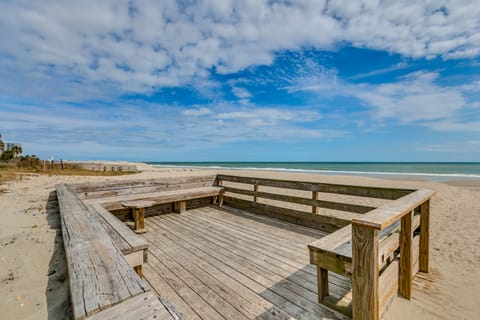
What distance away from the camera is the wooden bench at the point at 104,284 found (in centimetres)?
88

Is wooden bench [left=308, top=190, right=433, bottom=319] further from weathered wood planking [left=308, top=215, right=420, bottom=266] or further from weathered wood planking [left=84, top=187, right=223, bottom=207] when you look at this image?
weathered wood planking [left=84, top=187, right=223, bottom=207]

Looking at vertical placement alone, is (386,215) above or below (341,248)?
above

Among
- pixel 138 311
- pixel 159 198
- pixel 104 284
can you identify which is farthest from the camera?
pixel 159 198

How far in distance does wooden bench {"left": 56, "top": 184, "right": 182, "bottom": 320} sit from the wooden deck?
854 millimetres

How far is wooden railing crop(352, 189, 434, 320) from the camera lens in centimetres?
163

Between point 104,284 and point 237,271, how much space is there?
194 centimetres

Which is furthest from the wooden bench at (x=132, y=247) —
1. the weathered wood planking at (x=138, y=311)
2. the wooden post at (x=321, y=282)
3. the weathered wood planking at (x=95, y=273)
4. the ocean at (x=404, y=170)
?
the ocean at (x=404, y=170)

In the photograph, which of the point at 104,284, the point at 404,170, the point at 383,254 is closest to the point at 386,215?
the point at 383,254

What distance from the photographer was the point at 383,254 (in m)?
1.92

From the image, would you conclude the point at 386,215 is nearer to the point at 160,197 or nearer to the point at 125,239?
the point at 125,239

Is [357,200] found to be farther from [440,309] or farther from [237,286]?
[237,286]

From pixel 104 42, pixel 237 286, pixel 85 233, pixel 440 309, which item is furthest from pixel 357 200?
pixel 104 42

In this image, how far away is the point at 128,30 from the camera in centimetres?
650

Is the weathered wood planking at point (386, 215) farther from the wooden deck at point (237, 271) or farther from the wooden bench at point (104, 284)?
the wooden bench at point (104, 284)
